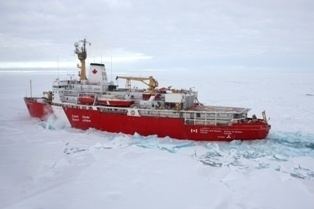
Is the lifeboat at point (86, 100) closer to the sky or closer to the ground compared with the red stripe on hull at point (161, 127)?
closer to the sky

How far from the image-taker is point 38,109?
1061 inches

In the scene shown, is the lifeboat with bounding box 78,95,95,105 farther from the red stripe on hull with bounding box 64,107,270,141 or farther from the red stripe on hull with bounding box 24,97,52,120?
the red stripe on hull with bounding box 24,97,52,120

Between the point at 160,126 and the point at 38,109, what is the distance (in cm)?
1111

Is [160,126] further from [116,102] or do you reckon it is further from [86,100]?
[86,100]

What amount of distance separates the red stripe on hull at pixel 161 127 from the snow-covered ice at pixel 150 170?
0.53 meters

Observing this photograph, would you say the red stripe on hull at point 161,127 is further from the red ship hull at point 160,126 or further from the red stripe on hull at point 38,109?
the red stripe on hull at point 38,109

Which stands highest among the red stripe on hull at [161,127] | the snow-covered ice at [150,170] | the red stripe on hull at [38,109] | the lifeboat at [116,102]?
the lifeboat at [116,102]

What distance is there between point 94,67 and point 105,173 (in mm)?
12825

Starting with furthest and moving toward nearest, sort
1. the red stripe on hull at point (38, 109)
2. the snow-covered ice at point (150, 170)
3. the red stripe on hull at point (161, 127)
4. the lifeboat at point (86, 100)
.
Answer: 1. the red stripe on hull at point (38, 109)
2. the lifeboat at point (86, 100)
3. the red stripe on hull at point (161, 127)
4. the snow-covered ice at point (150, 170)

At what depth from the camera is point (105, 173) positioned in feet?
46.2

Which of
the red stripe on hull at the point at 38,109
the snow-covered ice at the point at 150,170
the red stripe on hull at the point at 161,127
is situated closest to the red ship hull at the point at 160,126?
the red stripe on hull at the point at 161,127

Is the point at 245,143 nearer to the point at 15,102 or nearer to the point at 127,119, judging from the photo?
the point at 127,119

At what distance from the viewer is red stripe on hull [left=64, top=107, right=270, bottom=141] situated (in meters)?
19.8

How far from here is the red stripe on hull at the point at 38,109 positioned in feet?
85.4
